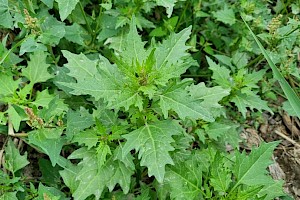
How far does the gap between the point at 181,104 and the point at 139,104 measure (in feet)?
0.78

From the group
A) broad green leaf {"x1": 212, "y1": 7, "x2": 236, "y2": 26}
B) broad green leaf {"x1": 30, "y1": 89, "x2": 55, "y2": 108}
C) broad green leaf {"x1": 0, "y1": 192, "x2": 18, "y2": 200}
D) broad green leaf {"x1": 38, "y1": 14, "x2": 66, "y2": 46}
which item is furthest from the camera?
broad green leaf {"x1": 212, "y1": 7, "x2": 236, "y2": 26}

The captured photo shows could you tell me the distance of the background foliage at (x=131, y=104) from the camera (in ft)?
8.84

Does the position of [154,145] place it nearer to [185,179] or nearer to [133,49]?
[185,179]

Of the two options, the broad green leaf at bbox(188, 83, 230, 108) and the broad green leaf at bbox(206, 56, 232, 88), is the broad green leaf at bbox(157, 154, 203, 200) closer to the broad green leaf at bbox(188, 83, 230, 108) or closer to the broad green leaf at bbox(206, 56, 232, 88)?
the broad green leaf at bbox(188, 83, 230, 108)

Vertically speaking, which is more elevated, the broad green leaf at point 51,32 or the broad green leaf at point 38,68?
the broad green leaf at point 51,32


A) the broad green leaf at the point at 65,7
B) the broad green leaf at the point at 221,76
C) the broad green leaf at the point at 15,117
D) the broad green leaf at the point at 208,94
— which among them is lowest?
the broad green leaf at the point at 15,117

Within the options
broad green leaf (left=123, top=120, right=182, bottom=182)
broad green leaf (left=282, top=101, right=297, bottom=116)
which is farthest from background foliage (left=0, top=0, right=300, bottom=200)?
broad green leaf (left=282, top=101, right=297, bottom=116)

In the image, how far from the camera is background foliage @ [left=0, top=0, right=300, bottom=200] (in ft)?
8.84

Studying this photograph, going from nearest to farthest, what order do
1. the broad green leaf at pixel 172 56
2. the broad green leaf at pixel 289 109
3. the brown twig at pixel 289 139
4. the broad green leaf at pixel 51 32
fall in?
the broad green leaf at pixel 172 56 < the broad green leaf at pixel 51 32 < the broad green leaf at pixel 289 109 < the brown twig at pixel 289 139

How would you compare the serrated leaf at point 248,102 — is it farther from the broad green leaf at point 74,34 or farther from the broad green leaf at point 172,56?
the broad green leaf at point 74,34

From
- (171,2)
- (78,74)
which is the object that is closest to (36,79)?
(78,74)

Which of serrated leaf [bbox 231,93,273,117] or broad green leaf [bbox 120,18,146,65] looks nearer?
broad green leaf [bbox 120,18,146,65]

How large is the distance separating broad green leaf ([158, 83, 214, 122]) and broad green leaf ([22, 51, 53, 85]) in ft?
3.77

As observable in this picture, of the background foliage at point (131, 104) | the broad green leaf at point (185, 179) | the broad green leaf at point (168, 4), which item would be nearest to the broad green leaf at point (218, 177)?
the background foliage at point (131, 104)
